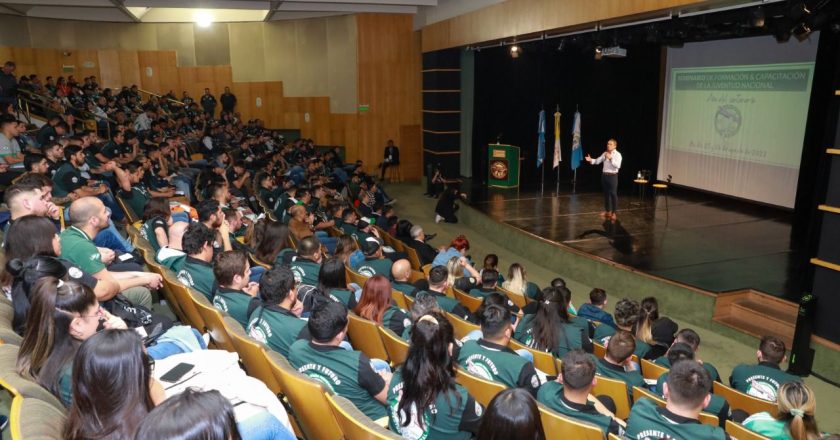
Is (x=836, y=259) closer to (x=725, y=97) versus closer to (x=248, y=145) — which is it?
(x=725, y=97)

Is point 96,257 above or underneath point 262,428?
above

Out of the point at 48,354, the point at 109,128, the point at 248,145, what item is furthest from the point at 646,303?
the point at 109,128

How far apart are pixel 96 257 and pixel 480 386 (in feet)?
8.02

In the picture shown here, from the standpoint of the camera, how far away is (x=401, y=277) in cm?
496

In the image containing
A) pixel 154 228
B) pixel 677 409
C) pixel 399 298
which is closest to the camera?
pixel 677 409

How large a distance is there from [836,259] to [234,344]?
533 centimetres

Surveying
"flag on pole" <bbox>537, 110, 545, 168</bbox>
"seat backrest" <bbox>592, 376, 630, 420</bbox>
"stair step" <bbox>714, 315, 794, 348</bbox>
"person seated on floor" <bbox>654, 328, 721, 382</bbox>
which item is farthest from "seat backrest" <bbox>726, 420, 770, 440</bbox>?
"flag on pole" <bbox>537, 110, 545, 168</bbox>

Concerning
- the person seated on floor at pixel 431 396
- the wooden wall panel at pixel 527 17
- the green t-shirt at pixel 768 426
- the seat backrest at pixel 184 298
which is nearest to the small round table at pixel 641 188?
the wooden wall panel at pixel 527 17

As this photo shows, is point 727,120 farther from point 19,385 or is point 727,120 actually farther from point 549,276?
point 19,385

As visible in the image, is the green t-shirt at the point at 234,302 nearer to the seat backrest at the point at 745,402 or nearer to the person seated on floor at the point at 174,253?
the person seated on floor at the point at 174,253

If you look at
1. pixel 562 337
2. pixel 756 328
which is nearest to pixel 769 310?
pixel 756 328

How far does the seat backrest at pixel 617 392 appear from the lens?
3275 millimetres

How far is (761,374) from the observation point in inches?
151

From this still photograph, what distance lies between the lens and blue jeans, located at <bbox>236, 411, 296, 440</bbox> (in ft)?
6.43
